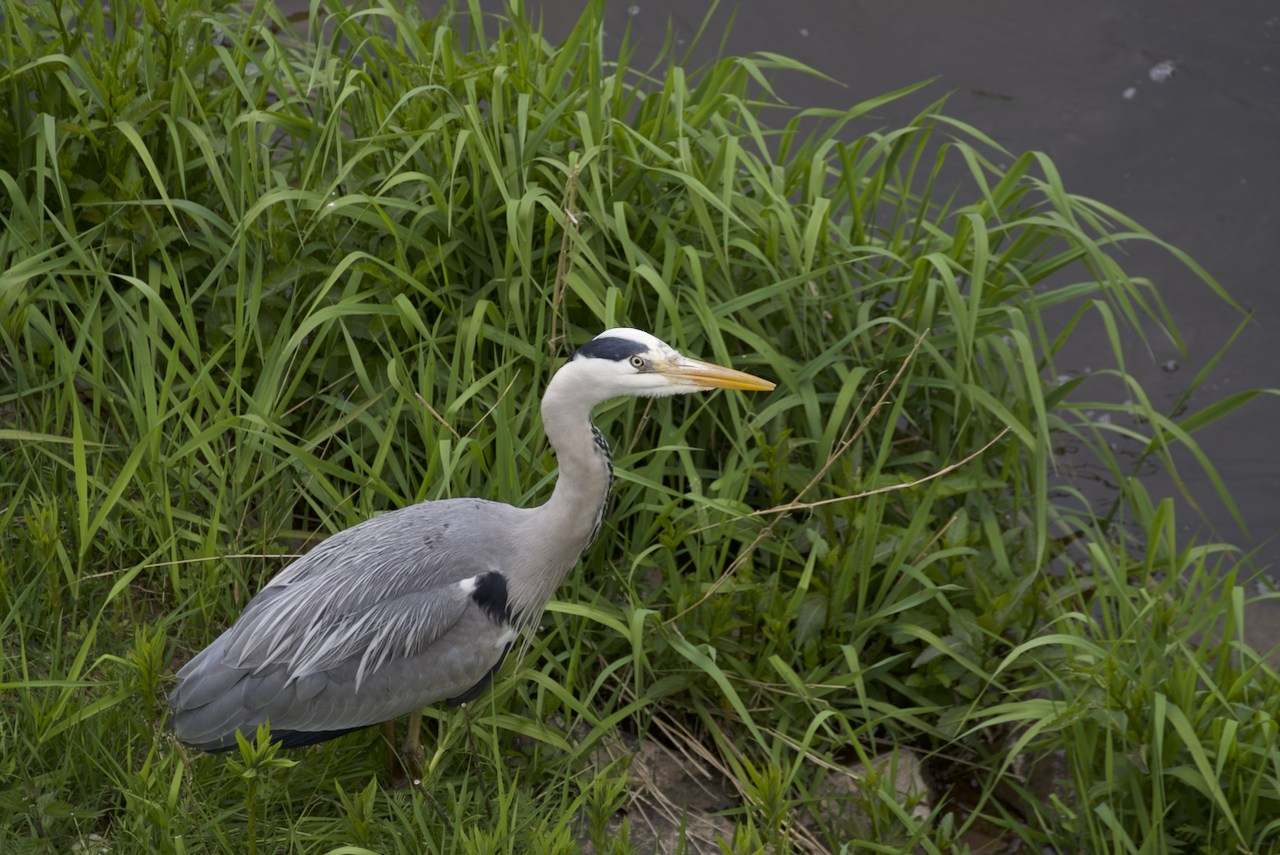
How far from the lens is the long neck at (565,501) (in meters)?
2.73

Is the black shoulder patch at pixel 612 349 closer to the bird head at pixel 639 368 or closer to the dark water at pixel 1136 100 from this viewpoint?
the bird head at pixel 639 368

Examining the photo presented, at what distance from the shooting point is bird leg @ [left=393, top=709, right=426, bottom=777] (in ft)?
9.64

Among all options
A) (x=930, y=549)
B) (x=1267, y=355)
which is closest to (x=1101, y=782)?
(x=930, y=549)

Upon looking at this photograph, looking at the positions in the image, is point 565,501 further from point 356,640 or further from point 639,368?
point 356,640

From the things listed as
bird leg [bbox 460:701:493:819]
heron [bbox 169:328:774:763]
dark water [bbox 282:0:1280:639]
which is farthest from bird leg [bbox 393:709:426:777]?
dark water [bbox 282:0:1280:639]

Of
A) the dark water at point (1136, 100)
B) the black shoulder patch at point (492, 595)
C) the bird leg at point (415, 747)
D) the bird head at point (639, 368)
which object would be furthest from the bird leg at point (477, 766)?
the dark water at point (1136, 100)

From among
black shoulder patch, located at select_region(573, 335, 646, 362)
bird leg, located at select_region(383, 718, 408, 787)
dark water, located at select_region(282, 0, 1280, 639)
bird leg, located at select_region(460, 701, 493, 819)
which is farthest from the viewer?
dark water, located at select_region(282, 0, 1280, 639)

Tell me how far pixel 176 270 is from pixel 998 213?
283 centimetres

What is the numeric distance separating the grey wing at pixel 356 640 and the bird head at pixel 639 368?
0.56m

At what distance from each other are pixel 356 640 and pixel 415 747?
391mm

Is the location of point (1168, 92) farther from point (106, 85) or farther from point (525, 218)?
point (106, 85)

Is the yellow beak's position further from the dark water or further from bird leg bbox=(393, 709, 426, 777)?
the dark water

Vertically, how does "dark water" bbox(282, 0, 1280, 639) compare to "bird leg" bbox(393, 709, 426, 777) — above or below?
above

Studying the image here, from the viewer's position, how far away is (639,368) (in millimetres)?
2686
